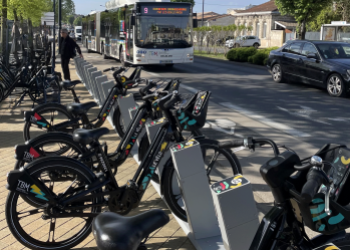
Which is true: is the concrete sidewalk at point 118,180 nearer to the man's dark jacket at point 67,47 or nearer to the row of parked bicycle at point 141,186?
the row of parked bicycle at point 141,186

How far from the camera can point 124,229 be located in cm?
169

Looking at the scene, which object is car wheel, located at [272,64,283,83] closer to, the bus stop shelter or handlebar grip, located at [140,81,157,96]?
the bus stop shelter

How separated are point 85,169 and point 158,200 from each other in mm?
1441

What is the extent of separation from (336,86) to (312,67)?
47.4 inches

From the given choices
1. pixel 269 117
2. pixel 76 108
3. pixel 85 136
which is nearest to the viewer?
pixel 85 136

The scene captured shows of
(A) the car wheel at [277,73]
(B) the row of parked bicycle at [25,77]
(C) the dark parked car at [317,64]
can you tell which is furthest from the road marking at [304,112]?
(B) the row of parked bicycle at [25,77]

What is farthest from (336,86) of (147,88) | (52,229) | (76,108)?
(52,229)

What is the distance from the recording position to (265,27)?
59.3 m

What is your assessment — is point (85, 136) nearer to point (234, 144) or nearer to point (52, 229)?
point (52, 229)

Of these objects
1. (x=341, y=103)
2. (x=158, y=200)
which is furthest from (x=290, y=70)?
(x=158, y=200)

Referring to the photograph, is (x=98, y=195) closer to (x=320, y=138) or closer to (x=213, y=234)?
(x=213, y=234)

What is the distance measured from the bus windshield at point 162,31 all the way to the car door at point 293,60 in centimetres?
629

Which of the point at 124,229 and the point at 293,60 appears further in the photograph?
the point at 293,60

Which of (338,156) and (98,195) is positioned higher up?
(338,156)
